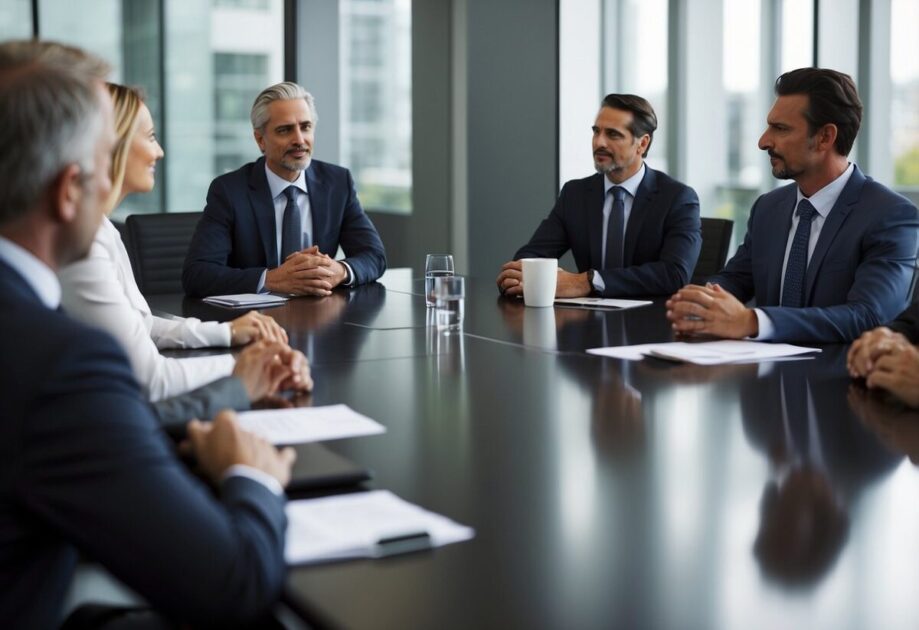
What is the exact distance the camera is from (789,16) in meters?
6.39

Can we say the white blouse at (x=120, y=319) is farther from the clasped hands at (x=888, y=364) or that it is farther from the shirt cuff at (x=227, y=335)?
the clasped hands at (x=888, y=364)

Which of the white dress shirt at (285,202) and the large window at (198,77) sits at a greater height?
the large window at (198,77)

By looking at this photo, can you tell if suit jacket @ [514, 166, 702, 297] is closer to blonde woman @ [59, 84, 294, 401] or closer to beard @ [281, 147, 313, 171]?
beard @ [281, 147, 313, 171]

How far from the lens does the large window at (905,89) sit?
546 centimetres

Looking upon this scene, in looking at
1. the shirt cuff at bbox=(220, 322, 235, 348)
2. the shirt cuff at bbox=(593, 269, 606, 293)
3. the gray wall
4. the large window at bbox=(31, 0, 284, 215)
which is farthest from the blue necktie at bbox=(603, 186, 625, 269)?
the large window at bbox=(31, 0, 284, 215)

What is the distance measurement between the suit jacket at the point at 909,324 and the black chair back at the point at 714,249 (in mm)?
1813

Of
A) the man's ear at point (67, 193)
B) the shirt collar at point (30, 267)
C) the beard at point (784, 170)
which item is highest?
the beard at point (784, 170)

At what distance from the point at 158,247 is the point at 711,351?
8.59ft

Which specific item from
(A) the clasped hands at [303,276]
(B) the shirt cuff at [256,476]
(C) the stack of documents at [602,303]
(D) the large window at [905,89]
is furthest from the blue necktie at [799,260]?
(D) the large window at [905,89]

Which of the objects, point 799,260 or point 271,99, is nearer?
point 799,260

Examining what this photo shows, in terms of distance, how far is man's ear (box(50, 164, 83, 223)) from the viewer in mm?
1152

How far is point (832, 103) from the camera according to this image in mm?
3178

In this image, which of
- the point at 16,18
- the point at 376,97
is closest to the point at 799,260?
the point at 16,18

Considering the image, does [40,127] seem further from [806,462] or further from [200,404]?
[806,462]
